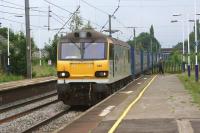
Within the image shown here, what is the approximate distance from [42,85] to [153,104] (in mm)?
13091

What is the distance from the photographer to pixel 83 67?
70.5 ft

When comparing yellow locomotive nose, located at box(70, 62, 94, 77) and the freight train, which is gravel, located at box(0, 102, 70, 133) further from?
yellow locomotive nose, located at box(70, 62, 94, 77)

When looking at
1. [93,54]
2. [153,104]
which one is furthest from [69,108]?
[153,104]

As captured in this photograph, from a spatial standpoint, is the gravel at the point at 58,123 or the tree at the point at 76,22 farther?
the tree at the point at 76,22

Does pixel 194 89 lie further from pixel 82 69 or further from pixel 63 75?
pixel 63 75

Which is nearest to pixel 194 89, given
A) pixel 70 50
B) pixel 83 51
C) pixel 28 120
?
pixel 83 51

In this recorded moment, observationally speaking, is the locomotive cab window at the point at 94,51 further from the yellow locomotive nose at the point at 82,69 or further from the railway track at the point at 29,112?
the railway track at the point at 29,112

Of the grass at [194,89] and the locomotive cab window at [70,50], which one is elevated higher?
the locomotive cab window at [70,50]

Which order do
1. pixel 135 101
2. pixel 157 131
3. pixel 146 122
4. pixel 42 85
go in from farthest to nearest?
pixel 42 85 < pixel 135 101 < pixel 146 122 < pixel 157 131

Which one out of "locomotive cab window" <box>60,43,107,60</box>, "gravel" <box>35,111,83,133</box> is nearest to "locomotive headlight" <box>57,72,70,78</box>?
"locomotive cab window" <box>60,43,107,60</box>

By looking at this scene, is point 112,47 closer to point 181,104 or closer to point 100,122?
point 181,104

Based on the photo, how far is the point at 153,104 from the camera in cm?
1911

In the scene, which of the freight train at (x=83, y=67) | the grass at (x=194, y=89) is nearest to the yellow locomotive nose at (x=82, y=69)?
the freight train at (x=83, y=67)

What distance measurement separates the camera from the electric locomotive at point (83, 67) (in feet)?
70.1
